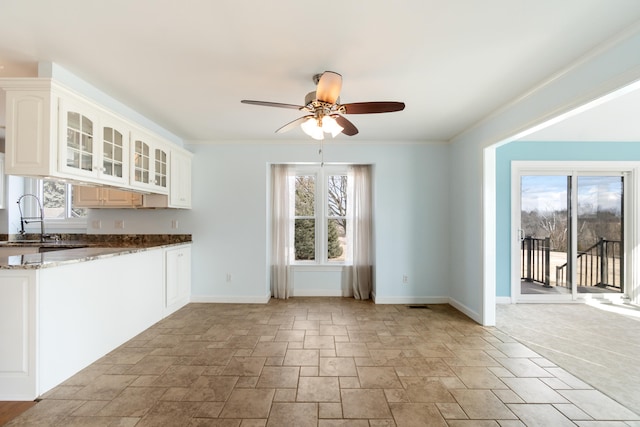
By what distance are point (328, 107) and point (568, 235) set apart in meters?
4.72

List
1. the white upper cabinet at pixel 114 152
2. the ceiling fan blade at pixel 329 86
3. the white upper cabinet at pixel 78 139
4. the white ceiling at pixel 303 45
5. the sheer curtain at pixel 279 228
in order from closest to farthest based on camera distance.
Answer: the white ceiling at pixel 303 45 → the ceiling fan blade at pixel 329 86 → the white upper cabinet at pixel 78 139 → the white upper cabinet at pixel 114 152 → the sheer curtain at pixel 279 228

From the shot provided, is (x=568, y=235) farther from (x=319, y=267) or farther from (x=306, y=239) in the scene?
(x=306, y=239)

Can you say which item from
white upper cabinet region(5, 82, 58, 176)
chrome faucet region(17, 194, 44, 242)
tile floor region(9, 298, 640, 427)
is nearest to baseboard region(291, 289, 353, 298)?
tile floor region(9, 298, 640, 427)

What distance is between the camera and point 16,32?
205cm

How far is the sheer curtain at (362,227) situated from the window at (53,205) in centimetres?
452

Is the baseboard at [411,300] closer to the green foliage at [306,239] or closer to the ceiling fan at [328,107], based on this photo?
the green foliage at [306,239]

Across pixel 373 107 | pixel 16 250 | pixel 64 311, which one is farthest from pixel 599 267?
pixel 16 250

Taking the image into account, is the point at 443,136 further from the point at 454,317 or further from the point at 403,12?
the point at 403,12

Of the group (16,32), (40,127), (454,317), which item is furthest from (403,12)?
(454,317)

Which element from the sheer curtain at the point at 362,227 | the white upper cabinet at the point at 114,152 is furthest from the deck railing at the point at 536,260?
the white upper cabinet at the point at 114,152

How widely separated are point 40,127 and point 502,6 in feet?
11.1

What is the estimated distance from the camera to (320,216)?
5332 mm

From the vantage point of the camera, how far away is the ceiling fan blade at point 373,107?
7.70 feet

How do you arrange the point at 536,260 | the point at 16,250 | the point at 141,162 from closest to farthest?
the point at 141,162, the point at 16,250, the point at 536,260
